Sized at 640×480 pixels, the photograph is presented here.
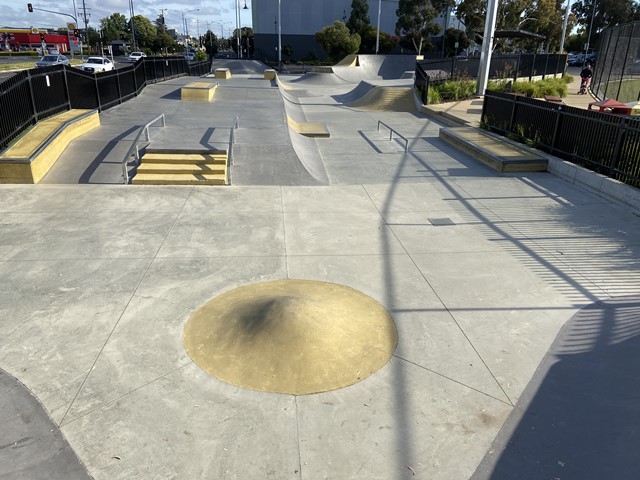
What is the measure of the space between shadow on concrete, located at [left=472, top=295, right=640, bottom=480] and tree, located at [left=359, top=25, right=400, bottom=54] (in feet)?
260

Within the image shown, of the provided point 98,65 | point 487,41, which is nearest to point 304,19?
point 98,65

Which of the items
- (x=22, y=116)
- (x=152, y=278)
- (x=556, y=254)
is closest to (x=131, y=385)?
(x=152, y=278)

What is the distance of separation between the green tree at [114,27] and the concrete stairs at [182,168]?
136326mm

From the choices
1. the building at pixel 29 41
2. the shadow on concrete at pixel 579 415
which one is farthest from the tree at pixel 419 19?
the building at pixel 29 41

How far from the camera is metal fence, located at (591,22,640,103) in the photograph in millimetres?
23766

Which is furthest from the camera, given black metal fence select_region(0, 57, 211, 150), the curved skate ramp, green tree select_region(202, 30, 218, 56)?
green tree select_region(202, 30, 218, 56)

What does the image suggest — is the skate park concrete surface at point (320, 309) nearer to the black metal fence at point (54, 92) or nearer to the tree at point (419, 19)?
the black metal fence at point (54, 92)

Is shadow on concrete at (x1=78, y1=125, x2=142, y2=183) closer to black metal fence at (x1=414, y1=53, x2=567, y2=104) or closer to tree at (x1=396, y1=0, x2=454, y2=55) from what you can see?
black metal fence at (x1=414, y1=53, x2=567, y2=104)

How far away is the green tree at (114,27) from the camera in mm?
127512

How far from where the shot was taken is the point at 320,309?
16.3 ft

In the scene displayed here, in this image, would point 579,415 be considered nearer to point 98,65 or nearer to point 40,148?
point 40,148

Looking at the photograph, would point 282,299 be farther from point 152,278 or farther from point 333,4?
point 333,4

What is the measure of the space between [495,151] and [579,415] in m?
10.5

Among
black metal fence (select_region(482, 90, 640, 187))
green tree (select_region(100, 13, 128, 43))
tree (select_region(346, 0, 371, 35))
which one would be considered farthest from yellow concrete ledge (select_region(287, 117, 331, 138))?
green tree (select_region(100, 13, 128, 43))
